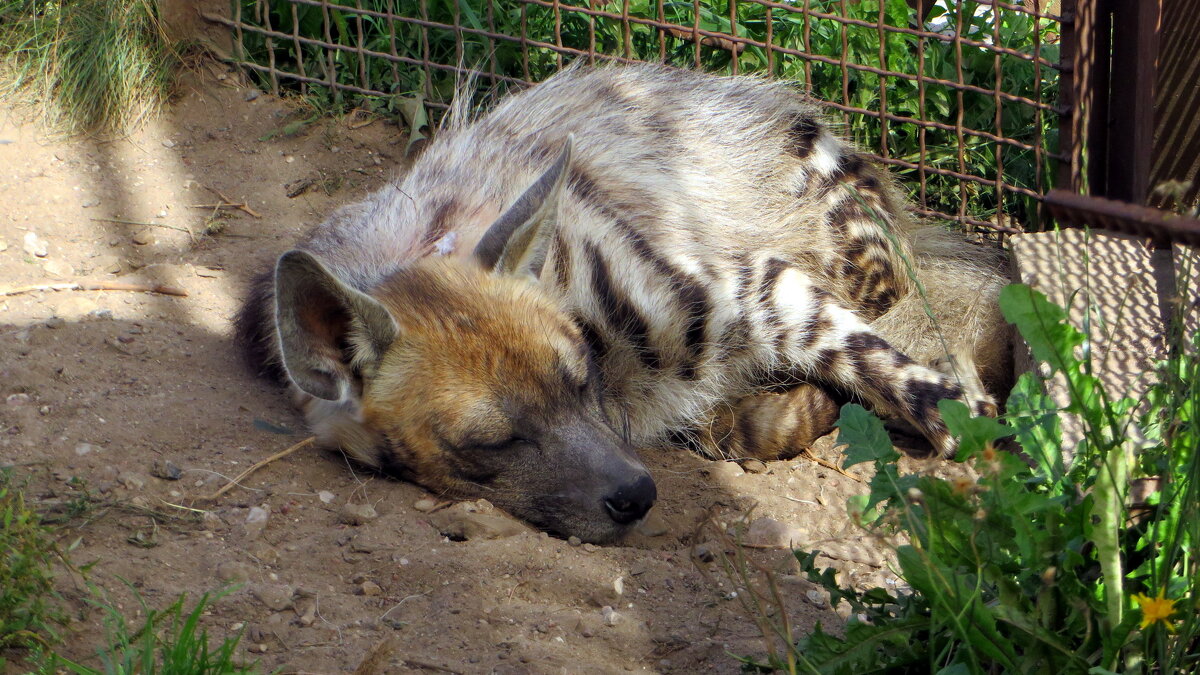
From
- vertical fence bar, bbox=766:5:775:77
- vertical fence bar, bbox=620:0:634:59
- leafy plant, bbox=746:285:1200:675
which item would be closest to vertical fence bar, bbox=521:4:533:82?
vertical fence bar, bbox=620:0:634:59

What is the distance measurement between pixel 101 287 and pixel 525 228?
1677 millimetres

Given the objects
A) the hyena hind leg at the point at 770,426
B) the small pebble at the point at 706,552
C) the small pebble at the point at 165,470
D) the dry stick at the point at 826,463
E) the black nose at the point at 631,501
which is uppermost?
the small pebble at the point at 165,470

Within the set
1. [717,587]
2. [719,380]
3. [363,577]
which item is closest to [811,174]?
[719,380]

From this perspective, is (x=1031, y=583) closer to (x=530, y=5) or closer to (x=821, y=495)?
(x=821, y=495)

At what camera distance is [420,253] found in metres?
3.43

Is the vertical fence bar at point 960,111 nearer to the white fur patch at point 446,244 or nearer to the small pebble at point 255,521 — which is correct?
the white fur patch at point 446,244

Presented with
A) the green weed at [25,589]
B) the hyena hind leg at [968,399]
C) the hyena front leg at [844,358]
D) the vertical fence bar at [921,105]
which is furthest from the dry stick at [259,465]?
the vertical fence bar at [921,105]

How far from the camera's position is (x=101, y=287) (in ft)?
13.0

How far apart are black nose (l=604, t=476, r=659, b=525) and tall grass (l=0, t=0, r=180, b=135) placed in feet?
10.1

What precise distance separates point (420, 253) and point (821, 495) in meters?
1.35

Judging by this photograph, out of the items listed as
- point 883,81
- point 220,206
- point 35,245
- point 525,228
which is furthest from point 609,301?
point 35,245

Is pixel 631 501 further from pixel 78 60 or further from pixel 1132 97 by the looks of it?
pixel 78 60

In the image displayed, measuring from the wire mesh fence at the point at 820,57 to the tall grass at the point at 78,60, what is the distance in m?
0.43

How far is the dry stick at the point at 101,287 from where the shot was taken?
3.87 m
